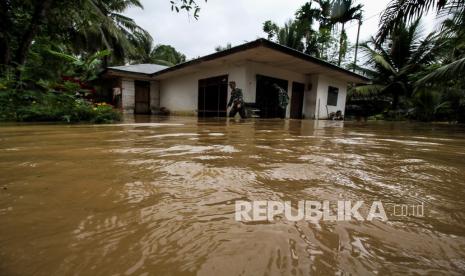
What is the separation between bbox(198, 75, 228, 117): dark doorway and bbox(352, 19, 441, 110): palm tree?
8.44 metres

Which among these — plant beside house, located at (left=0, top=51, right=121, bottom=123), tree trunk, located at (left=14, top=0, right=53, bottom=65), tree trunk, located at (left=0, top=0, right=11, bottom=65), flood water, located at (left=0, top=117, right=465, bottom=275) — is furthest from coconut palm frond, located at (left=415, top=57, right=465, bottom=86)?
tree trunk, located at (left=0, top=0, right=11, bottom=65)

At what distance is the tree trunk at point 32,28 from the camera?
5055 millimetres

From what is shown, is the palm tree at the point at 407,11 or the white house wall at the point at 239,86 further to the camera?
the white house wall at the point at 239,86

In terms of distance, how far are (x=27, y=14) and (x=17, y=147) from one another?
5469 mm

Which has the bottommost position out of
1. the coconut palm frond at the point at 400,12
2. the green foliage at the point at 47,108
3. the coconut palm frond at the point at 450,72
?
the green foliage at the point at 47,108

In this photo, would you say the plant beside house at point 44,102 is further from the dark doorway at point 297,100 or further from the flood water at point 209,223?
the dark doorway at point 297,100

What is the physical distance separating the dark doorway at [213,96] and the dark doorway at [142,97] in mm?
4290

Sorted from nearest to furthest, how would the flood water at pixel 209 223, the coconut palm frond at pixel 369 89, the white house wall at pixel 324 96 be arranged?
the flood water at pixel 209 223, the white house wall at pixel 324 96, the coconut palm frond at pixel 369 89

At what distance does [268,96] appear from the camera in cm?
1020

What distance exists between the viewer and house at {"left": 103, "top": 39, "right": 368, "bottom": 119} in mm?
8953

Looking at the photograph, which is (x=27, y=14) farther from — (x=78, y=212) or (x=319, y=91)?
(x=319, y=91)

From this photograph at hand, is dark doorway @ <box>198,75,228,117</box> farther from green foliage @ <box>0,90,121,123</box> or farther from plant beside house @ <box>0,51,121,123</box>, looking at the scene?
green foliage @ <box>0,90,121,123</box>

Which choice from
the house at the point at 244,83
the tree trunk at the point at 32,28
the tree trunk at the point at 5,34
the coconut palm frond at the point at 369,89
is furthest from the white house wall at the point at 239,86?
the tree trunk at the point at 5,34

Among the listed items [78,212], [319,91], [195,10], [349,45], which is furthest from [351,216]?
[349,45]
